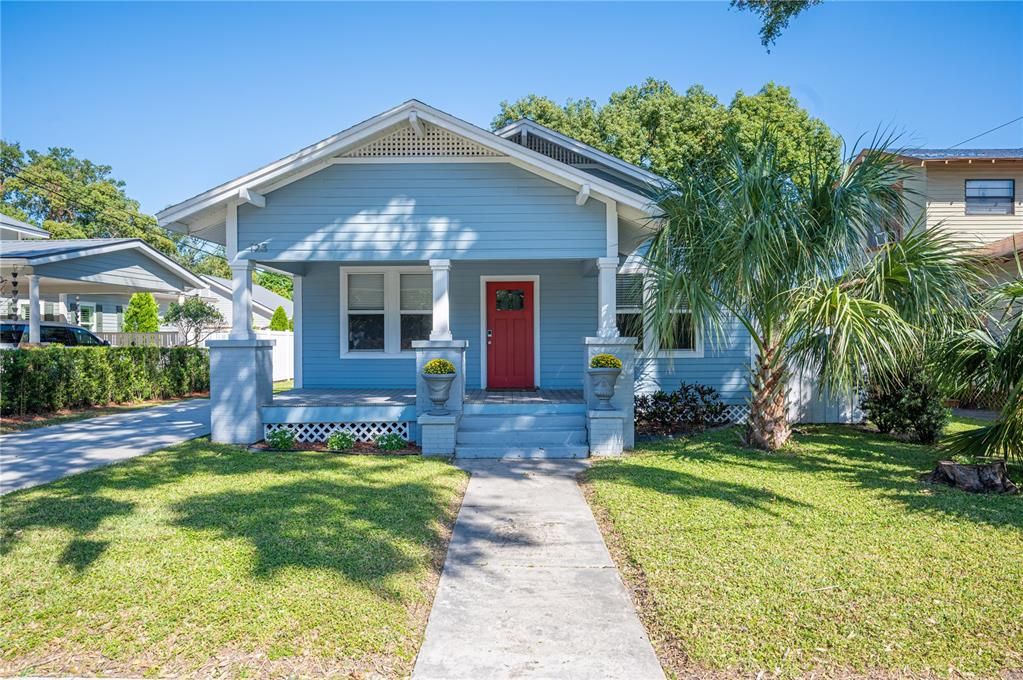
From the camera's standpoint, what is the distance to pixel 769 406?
8.07 m

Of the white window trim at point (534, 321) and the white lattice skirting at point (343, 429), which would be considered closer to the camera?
the white lattice skirting at point (343, 429)

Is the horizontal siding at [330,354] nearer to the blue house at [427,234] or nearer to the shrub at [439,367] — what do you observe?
the blue house at [427,234]

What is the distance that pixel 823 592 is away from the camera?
3676 mm

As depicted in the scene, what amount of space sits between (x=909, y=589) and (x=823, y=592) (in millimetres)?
543

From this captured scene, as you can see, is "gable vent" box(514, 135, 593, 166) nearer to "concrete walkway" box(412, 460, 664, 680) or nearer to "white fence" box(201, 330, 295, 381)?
"concrete walkway" box(412, 460, 664, 680)

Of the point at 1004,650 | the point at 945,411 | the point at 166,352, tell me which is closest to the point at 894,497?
the point at 1004,650

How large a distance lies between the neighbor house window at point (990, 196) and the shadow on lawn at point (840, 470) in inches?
426

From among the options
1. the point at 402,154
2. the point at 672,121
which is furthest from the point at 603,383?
the point at 672,121

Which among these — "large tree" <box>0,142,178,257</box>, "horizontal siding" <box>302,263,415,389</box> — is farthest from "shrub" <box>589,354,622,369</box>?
"large tree" <box>0,142,178,257</box>

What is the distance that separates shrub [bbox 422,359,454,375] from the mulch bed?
1202mm

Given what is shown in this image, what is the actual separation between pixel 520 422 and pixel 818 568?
5.10 metres

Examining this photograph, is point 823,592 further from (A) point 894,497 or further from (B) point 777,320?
(B) point 777,320

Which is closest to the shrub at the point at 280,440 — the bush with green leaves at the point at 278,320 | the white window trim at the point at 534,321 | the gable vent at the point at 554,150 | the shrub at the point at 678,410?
the white window trim at the point at 534,321

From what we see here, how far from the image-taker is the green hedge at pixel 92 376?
11.4m
